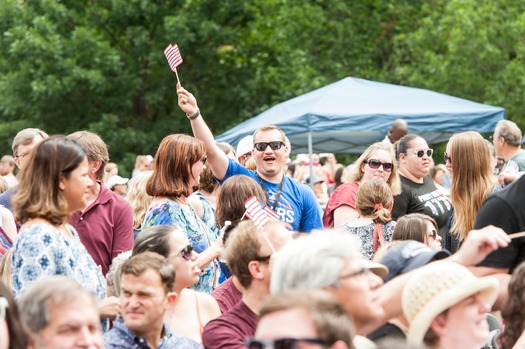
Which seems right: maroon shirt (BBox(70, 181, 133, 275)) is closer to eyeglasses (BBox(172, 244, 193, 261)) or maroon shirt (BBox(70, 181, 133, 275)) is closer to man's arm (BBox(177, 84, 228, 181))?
man's arm (BBox(177, 84, 228, 181))

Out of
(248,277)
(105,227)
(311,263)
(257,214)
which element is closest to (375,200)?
(105,227)

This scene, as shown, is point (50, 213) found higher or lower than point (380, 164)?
higher

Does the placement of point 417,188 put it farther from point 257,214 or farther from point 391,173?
point 257,214

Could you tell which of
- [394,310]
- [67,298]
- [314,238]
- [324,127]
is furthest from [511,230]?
[324,127]

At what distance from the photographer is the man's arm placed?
6629 mm

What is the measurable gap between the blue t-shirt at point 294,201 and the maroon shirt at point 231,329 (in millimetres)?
2326

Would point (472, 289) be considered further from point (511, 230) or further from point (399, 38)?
point (399, 38)

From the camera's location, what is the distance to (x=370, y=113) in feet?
45.9

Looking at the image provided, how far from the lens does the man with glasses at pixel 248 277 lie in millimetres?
4449

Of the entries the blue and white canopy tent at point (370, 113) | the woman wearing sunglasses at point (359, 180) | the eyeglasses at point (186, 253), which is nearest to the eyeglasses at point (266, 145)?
the woman wearing sunglasses at point (359, 180)

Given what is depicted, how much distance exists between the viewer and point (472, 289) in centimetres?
346

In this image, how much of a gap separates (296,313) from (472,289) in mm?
829

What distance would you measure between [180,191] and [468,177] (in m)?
2.00

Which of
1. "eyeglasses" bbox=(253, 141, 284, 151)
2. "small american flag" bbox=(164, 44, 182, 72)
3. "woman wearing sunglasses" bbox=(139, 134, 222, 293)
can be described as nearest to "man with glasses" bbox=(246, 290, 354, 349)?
"woman wearing sunglasses" bbox=(139, 134, 222, 293)
